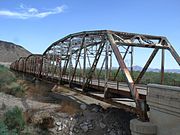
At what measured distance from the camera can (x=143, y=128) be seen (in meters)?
16.6

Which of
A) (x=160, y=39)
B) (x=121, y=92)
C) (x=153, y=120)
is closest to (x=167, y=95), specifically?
(x=153, y=120)

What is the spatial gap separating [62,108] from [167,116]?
19.1 meters

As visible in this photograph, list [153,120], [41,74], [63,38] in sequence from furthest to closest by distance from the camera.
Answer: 1. [41,74]
2. [63,38]
3. [153,120]

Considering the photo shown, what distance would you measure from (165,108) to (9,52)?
557ft

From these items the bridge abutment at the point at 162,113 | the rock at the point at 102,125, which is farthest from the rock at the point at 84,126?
the bridge abutment at the point at 162,113

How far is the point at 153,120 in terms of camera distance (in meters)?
16.6

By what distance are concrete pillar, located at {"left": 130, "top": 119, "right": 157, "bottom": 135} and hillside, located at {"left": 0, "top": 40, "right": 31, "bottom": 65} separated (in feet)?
517

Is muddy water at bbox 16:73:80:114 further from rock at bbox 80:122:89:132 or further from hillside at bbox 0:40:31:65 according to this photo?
hillside at bbox 0:40:31:65

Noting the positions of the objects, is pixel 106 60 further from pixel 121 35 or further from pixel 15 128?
pixel 15 128

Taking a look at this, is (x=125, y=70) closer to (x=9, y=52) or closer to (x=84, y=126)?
(x=84, y=126)

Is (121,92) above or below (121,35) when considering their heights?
below

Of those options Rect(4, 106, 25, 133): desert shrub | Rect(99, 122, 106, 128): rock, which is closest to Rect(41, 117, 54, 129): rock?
Rect(4, 106, 25, 133): desert shrub

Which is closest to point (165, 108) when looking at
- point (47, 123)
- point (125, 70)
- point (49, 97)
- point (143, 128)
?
point (143, 128)

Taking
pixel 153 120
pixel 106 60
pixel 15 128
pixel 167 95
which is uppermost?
pixel 106 60
